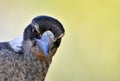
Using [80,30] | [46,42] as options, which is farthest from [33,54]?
[80,30]

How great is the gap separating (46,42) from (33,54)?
0.16 ft

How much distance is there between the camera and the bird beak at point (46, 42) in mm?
760

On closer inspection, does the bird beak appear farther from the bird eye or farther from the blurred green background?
the blurred green background

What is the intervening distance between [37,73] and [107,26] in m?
0.50

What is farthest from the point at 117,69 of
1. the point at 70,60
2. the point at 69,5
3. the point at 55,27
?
the point at 55,27

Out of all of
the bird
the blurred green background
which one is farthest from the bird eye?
the blurred green background

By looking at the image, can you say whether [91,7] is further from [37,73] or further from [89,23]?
[37,73]

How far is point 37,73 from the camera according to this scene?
0.78 meters

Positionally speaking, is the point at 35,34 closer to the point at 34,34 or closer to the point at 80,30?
the point at 34,34

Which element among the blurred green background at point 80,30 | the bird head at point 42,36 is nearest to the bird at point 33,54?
the bird head at point 42,36

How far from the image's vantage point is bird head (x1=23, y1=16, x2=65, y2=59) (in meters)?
0.77

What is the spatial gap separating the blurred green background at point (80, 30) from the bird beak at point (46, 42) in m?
0.39

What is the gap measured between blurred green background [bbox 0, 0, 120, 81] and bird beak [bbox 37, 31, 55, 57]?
393mm

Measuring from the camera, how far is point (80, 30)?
1.18 metres
